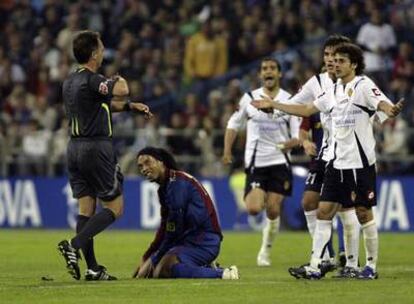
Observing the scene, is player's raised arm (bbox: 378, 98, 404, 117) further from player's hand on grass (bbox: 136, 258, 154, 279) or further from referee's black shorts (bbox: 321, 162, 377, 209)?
player's hand on grass (bbox: 136, 258, 154, 279)

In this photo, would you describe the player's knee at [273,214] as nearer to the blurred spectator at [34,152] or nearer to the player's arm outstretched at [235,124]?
the player's arm outstretched at [235,124]

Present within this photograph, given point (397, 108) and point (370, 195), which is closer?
point (397, 108)

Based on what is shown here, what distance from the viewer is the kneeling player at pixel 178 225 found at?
1393cm

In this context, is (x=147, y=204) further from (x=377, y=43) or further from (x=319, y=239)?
(x=319, y=239)

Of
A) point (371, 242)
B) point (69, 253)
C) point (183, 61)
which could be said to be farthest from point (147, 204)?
point (69, 253)

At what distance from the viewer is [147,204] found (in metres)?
28.0

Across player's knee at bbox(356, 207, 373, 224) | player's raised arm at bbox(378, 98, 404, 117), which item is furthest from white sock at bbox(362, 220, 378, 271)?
player's raised arm at bbox(378, 98, 404, 117)

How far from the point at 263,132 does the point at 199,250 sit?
14.7 feet

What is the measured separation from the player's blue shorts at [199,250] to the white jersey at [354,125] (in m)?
1.56

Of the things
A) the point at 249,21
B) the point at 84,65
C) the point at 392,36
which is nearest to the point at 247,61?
the point at 249,21

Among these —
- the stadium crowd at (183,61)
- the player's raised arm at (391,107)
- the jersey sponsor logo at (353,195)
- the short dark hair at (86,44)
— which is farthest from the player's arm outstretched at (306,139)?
the stadium crowd at (183,61)

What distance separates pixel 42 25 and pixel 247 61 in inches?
247

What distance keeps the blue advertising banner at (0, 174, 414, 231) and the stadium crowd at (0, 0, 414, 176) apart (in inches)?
15.1

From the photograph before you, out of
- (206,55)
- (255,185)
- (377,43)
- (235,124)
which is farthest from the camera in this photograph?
(206,55)
